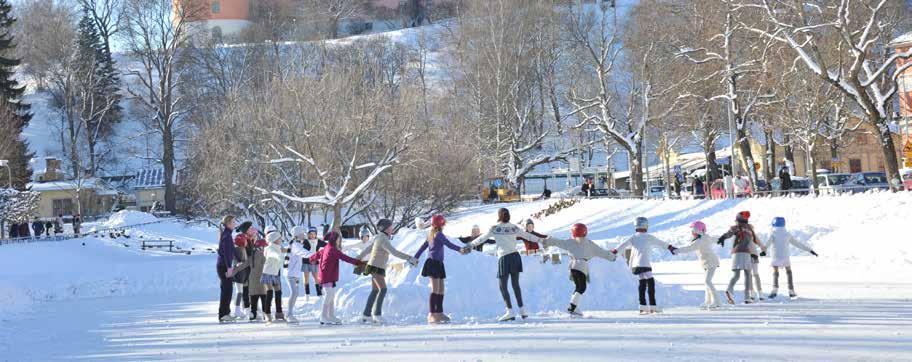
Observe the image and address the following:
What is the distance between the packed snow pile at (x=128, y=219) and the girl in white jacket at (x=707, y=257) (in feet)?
131

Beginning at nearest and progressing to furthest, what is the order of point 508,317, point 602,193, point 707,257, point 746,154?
point 508,317 < point 707,257 < point 746,154 < point 602,193

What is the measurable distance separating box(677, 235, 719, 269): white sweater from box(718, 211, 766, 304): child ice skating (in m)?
0.37

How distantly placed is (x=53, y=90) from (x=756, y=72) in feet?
187

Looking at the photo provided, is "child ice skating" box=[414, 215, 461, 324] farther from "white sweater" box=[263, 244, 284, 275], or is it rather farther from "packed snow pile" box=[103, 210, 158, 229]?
"packed snow pile" box=[103, 210, 158, 229]

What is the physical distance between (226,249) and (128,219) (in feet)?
127

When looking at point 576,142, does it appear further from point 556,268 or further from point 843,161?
point 556,268

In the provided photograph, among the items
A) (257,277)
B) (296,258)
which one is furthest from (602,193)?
(257,277)

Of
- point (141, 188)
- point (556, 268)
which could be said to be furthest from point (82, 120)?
point (556, 268)

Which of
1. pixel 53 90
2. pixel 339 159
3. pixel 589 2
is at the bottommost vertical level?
pixel 339 159

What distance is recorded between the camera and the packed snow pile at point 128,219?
52125 millimetres

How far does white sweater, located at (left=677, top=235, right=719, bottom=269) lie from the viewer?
50.6ft

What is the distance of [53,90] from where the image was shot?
267 feet

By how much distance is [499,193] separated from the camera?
2143 inches

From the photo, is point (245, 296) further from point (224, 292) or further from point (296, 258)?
point (296, 258)
